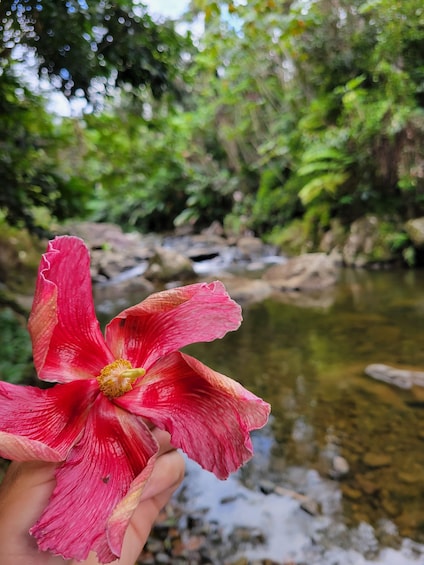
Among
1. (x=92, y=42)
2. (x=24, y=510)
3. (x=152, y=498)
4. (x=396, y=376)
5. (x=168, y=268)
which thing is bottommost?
(x=168, y=268)

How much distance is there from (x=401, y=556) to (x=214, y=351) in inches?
132

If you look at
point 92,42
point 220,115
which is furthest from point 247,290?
point 220,115

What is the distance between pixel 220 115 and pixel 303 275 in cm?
1393

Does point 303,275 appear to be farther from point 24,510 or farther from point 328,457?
point 24,510

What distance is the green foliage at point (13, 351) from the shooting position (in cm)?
233

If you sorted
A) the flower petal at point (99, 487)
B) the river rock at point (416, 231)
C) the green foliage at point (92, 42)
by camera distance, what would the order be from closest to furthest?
the flower petal at point (99, 487) → the green foliage at point (92, 42) → the river rock at point (416, 231)

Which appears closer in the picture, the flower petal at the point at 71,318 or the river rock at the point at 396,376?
the flower petal at the point at 71,318

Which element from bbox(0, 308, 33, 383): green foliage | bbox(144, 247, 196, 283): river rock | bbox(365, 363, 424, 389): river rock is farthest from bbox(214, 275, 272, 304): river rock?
bbox(0, 308, 33, 383): green foliage

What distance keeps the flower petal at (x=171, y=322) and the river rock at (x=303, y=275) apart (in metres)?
8.61

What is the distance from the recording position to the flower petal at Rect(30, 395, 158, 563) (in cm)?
50

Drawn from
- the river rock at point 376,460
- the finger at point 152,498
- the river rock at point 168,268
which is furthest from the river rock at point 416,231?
the finger at point 152,498

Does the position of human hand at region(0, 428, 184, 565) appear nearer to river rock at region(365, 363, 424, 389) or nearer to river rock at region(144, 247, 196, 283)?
river rock at region(365, 363, 424, 389)

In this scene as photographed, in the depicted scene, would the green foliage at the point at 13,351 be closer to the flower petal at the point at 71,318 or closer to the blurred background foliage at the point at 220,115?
the blurred background foliage at the point at 220,115

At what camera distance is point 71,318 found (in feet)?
2.14
